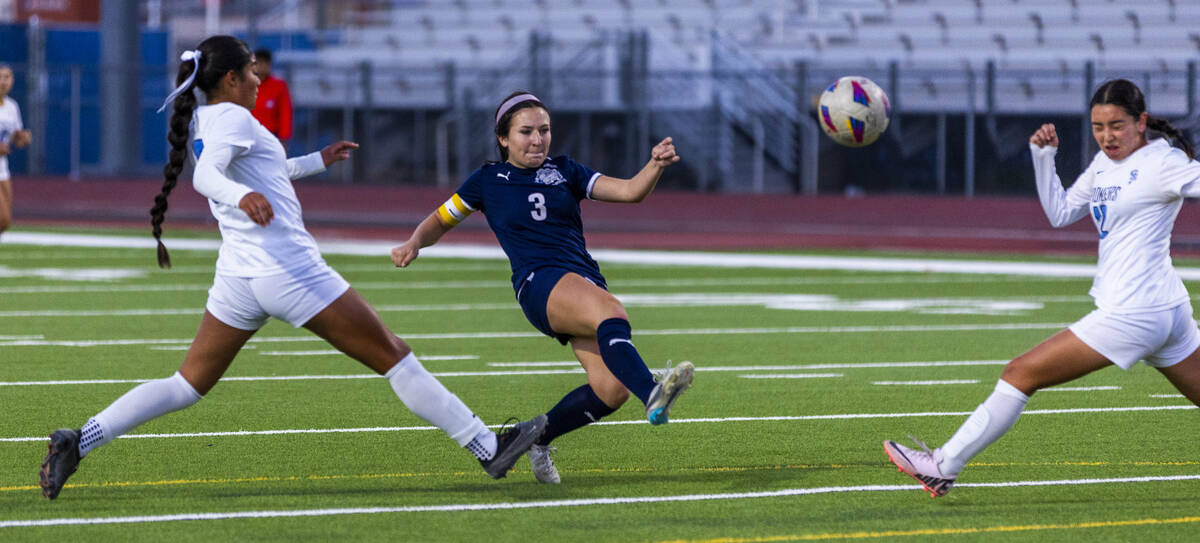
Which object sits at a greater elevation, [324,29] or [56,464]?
[324,29]

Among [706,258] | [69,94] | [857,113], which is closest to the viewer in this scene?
[857,113]

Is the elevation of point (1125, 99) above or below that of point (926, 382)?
above

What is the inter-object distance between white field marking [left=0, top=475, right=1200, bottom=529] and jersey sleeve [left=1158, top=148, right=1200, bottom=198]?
135cm

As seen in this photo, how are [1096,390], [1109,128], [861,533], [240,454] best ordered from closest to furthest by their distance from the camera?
[861,533] → [1109,128] → [240,454] → [1096,390]

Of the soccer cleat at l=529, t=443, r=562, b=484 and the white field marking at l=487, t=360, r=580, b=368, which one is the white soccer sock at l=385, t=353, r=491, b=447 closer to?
the soccer cleat at l=529, t=443, r=562, b=484

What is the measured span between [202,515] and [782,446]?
113 inches

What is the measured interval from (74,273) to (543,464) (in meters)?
13.0

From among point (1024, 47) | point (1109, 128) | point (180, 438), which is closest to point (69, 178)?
point (1024, 47)

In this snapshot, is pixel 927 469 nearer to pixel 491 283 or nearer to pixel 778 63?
pixel 491 283

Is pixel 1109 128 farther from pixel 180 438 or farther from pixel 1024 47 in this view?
pixel 1024 47

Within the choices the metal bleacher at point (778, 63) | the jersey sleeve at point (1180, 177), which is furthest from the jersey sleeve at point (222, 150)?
the metal bleacher at point (778, 63)

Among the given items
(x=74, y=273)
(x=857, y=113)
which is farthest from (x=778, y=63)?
(x=857, y=113)

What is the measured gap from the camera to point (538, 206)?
7.38 meters

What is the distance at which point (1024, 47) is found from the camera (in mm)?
31750
